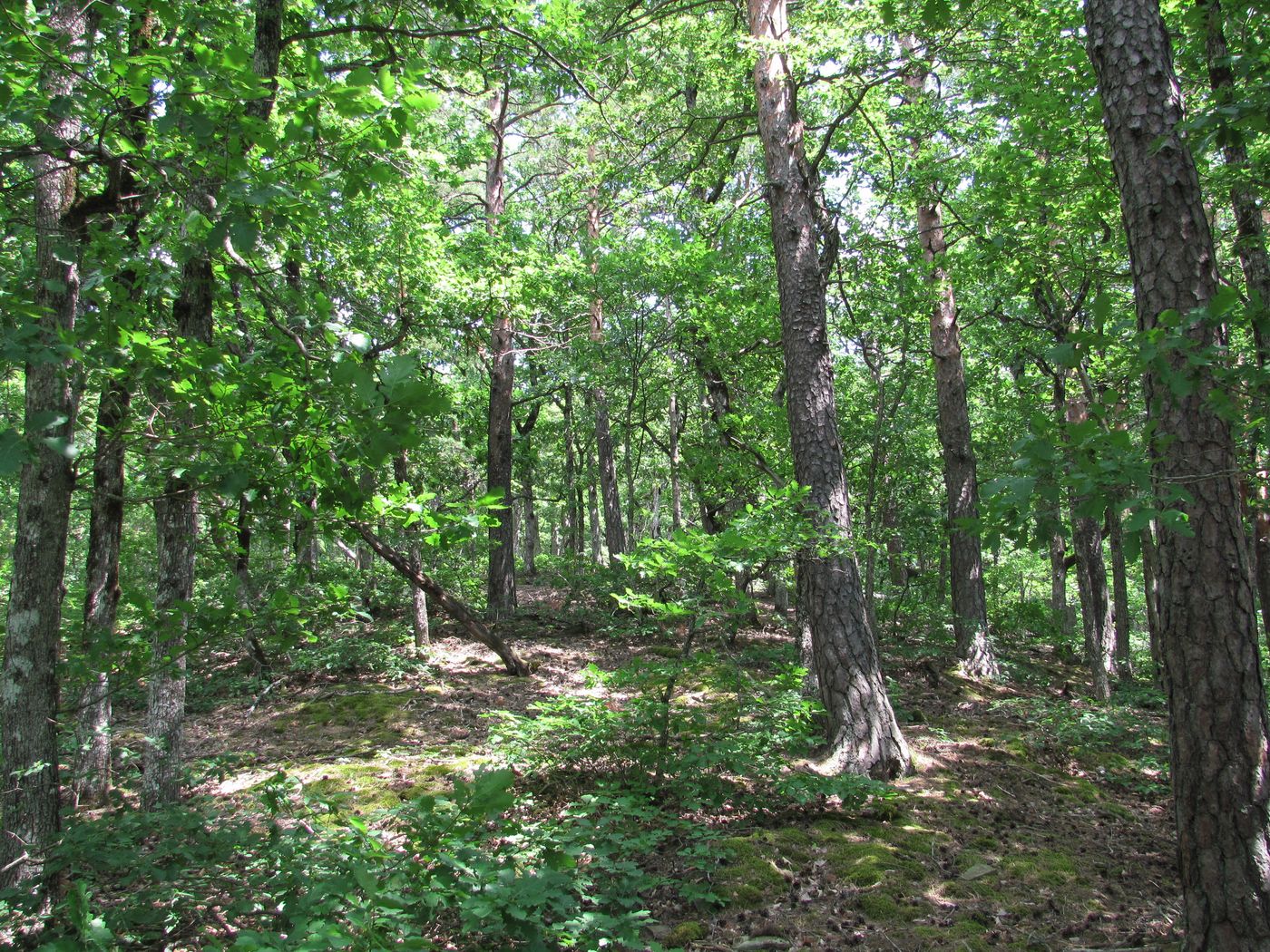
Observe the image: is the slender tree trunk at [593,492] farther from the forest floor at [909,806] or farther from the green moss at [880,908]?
the green moss at [880,908]

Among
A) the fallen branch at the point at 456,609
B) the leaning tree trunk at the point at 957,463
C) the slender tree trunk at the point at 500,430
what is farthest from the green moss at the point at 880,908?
the slender tree trunk at the point at 500,430

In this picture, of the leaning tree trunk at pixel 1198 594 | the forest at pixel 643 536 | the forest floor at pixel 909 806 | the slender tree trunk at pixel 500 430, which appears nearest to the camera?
the forest at pixel 643 536

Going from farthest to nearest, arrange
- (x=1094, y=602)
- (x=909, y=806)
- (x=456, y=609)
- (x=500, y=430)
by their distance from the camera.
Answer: (x=500, y=430), (x=1094, y=602), (x=456, y=609), (x=909, y=806)

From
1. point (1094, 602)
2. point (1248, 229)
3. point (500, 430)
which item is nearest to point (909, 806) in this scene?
point (1248, 229)

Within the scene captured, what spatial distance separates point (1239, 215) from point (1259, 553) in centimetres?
513

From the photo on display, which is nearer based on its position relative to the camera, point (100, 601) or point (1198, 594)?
point (1198, 594)

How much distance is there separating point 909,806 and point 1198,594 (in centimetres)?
297

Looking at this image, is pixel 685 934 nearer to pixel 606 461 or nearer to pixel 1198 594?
pixel 1198 594

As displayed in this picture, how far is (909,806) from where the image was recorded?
5.29 metres

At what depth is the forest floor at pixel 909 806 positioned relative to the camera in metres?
3.77

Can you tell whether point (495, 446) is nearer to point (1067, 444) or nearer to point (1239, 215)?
point (1239, 215)

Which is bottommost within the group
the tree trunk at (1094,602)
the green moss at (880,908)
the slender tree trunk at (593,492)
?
the green moss at (880,908)

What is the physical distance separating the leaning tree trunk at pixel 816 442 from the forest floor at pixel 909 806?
0.55 metres

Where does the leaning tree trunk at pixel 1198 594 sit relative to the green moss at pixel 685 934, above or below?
above
